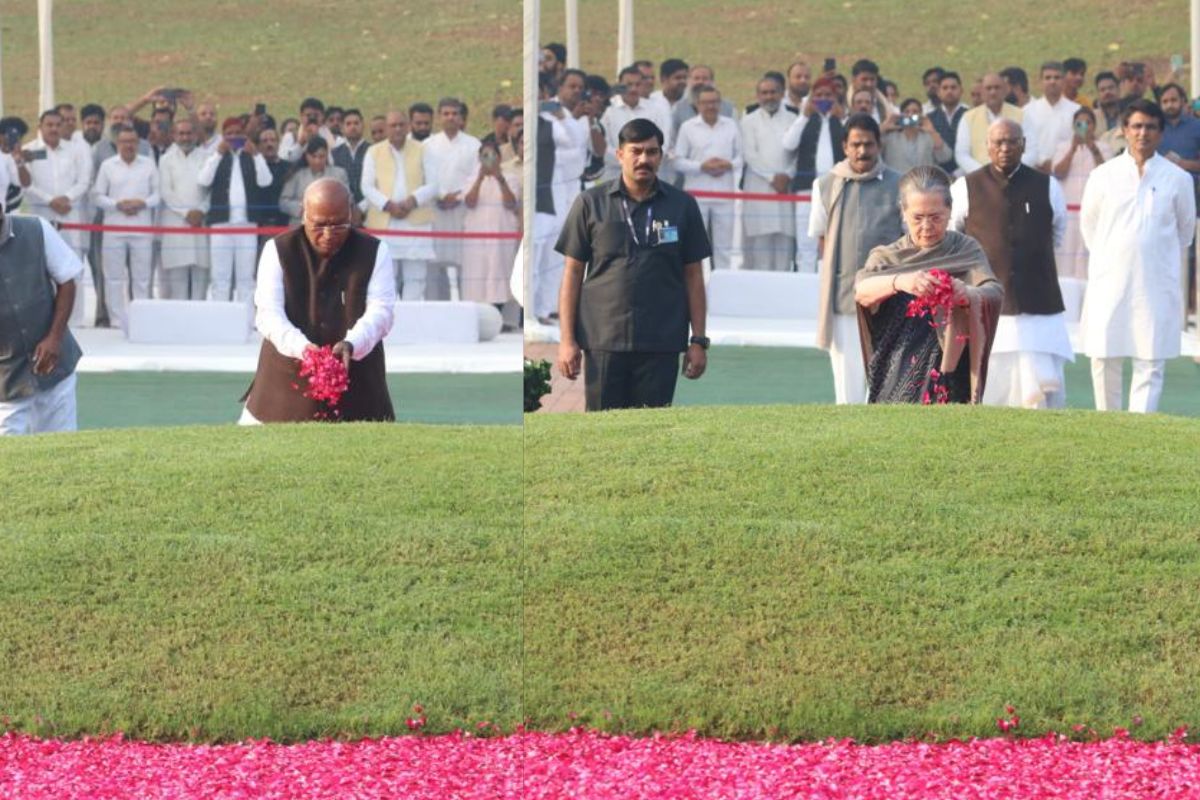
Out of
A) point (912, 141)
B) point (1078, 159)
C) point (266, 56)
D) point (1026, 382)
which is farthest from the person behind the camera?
point (266, 56)

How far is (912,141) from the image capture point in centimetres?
1309

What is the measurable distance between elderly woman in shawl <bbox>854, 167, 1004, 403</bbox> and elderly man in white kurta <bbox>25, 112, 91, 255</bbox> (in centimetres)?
556

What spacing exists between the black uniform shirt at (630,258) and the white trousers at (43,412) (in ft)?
7.13

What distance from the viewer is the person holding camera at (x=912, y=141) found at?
42.3ft

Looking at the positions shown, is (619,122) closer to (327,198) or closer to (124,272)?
(124,272)

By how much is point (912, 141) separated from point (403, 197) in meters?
3.59

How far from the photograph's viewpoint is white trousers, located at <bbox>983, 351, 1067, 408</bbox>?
926 cm

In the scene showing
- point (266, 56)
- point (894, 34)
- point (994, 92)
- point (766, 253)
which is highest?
point (894, 34)

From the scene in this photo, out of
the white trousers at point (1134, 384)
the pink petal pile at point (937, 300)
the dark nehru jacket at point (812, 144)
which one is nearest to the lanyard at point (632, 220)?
the pink petal pile at point (937, 300)

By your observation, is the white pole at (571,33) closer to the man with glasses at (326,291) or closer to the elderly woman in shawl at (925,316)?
the elderly woman in shawl at (925,316)

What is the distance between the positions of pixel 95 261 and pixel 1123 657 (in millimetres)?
7362

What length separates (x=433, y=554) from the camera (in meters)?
6.33

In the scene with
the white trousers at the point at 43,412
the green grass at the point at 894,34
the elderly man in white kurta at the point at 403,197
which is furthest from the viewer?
the green grass at the point at 894,34

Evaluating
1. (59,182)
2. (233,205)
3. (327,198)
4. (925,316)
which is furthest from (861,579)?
(59,182)
